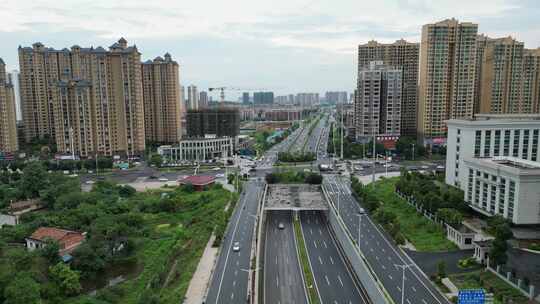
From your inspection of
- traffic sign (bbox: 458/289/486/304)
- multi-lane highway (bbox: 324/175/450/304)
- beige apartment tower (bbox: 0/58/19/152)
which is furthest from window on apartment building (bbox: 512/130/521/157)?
beige apartment tower (bbox: 0/58/19/152)

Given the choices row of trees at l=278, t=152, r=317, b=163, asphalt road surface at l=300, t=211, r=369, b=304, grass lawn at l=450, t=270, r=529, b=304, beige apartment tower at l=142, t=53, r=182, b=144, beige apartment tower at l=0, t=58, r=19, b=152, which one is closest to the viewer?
grass lawn at l=450, t=270, r=529, b=304

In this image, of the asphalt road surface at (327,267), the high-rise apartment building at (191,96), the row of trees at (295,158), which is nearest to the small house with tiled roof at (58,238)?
the asphalt road surface at (327,267)

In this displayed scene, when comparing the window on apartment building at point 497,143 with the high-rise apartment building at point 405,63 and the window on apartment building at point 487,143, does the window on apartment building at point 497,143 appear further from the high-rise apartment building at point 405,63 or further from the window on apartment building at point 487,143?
the high-rise apartment building at point 405,63

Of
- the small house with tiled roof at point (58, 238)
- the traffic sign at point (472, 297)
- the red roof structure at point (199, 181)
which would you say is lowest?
the small house with tiled roof at point (58, 238)

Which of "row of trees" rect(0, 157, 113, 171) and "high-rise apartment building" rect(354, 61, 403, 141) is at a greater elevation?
"high-rise apartment building" rect(354, 61, 403, 141)

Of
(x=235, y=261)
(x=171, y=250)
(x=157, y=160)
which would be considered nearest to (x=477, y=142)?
(x=235, y=261)

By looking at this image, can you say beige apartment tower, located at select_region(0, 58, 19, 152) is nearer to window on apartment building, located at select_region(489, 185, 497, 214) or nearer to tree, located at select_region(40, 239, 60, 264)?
tree, located at select_region(40, 239, 60, 264)

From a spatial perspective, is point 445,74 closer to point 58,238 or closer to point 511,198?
point 511,198
